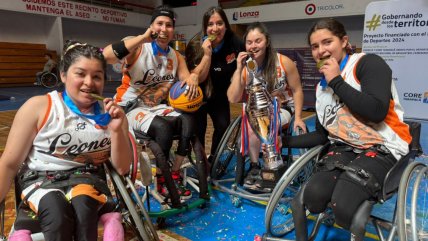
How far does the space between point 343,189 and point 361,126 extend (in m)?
0.35

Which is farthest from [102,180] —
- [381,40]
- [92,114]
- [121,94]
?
[381,40]

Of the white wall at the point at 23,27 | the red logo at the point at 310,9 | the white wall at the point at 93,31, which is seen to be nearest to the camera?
the red logo at the point at 310,9

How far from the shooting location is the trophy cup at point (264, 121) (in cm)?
203

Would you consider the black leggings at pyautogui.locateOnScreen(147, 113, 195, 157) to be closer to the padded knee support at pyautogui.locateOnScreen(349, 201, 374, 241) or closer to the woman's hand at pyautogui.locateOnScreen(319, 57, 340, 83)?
the woman's hand at pyautogui.locateOnScreen(319, 57, 340, 83)

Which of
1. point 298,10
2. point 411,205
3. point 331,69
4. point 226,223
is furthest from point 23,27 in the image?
point 411,205

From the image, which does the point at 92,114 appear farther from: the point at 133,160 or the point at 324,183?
the point at 324,183

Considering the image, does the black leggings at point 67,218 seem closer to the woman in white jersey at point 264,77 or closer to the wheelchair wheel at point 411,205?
the wheelchair wheel at point 411,205

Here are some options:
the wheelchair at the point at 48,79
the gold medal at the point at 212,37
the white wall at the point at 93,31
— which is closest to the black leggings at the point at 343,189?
the gold medal at the point at 212,37

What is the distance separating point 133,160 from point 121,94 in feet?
2.75

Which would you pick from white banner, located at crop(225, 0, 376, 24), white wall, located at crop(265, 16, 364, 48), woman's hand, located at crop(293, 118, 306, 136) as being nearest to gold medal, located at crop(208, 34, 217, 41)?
woman's hand, located at crop(293, 118, 306, 136)

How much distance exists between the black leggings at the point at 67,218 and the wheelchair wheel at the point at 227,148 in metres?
1.34

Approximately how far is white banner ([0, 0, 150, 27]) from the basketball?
1135 centimetres

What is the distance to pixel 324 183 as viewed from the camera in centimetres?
146

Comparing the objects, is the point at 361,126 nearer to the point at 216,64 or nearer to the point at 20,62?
the point at 216,64
